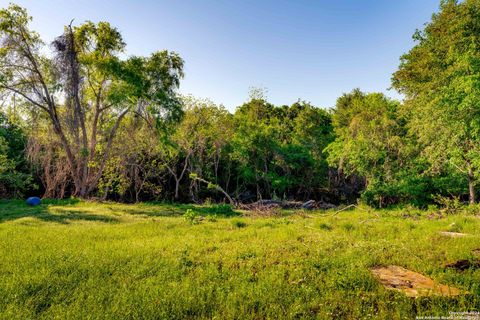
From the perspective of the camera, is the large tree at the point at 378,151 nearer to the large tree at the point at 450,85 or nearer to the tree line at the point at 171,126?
the tree line at the point at 171,126

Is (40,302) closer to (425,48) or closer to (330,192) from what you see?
(425,48)

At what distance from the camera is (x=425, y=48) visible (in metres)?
17.2

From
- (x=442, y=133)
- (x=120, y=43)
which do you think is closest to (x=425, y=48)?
(x=442, y=133)

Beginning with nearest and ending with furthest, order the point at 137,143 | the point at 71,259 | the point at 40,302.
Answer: the point at 40,302 < the point at 71,259 < the point at 137,143

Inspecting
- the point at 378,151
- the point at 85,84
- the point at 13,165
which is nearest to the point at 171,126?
the point at 85,84

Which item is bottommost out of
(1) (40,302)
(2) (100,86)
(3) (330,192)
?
(1) (40,302)

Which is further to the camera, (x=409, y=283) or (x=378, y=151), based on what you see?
(x=378, y=151)

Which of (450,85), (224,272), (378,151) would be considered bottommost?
(224,272)

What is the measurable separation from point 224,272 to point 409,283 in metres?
3.02

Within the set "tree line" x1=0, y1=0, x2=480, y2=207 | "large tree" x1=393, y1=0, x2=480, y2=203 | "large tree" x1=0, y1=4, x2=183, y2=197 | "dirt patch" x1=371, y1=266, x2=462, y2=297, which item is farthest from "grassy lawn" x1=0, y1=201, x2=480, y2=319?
"large tree" x1=0, y1=4, x2=183, y2=197

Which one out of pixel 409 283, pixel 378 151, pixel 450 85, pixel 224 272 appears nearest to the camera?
pixel 409 283

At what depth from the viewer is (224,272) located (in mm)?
5105

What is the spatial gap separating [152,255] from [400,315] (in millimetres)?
4745

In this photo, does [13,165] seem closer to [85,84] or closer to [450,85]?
[85,84]
